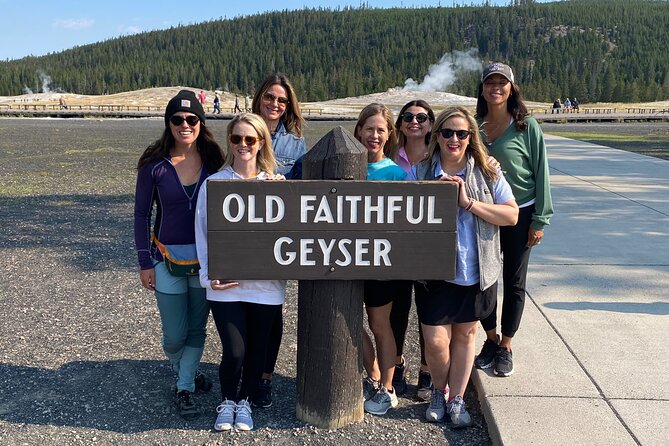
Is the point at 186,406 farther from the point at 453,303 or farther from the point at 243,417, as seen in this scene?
the point at 453,303

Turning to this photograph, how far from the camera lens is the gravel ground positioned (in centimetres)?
304

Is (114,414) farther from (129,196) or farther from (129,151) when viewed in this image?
(129,151)

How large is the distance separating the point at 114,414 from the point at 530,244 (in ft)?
7.37

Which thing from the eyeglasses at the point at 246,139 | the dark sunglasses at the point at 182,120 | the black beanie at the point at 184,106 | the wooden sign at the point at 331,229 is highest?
the black beanie at the point at 184,106

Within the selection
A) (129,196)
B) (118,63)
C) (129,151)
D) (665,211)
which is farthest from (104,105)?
(118,63)

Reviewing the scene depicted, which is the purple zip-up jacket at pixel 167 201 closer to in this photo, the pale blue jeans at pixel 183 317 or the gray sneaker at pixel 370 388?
the pale blue jeans at pixel 183 317

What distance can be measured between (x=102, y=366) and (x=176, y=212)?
4.19ft

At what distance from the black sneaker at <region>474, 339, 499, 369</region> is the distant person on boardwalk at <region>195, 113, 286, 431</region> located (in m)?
1.23

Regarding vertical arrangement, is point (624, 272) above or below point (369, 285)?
below

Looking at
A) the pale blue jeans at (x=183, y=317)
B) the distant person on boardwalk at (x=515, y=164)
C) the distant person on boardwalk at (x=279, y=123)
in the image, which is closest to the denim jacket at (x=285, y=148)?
the distant person on boardwalk at (x=279, y=123)

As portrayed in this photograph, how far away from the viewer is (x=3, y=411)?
3.26 m

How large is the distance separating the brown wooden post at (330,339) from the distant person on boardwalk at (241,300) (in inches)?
6.8

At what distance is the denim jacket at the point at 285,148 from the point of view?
3.44 meters

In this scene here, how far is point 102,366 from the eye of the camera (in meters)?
3.80
